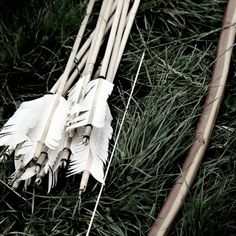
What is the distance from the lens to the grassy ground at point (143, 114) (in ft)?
6.70

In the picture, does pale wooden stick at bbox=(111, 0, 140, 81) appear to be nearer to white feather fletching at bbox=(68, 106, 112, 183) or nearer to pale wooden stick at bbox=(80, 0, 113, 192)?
pale wooden stick at bbox=(80, 0, 113, 192)

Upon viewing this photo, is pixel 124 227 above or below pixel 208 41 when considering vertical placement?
below

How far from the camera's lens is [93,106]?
2162mm

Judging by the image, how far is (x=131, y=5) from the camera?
2.63 m

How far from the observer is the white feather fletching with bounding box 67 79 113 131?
212 centimetres

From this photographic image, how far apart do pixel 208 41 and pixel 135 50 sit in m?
0.32

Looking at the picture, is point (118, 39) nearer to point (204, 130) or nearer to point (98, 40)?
point (98, 40)

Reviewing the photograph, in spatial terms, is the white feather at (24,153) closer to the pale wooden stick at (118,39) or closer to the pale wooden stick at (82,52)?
the pale wooden stick at (82,52)

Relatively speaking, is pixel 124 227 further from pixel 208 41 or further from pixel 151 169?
pixel 208 41

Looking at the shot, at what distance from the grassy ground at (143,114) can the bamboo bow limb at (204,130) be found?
0.04 m

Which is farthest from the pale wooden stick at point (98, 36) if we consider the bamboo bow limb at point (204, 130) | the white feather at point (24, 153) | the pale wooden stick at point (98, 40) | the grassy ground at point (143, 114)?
the bamboo bow limb at point (204, 130)

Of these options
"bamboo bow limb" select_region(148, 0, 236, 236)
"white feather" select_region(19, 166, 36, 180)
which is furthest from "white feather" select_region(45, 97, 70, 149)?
"bamboo bow limb" select_region(148, 0, 236, 236)

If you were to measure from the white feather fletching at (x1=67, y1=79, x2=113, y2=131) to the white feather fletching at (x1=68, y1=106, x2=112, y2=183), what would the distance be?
5 cm

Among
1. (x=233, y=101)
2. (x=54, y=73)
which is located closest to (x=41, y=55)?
(x=54, y=73)
